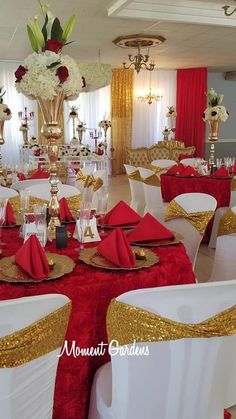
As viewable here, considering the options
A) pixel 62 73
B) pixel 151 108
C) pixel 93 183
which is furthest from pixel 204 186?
pixel 151 108

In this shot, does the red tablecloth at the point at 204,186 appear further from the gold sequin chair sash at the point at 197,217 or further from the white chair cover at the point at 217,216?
the gold sequin chair sash at the point at 197,217

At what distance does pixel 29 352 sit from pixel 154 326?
0.37 meters

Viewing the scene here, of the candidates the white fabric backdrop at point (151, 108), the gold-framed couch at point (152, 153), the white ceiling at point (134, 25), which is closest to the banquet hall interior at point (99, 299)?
the white ceiling at point (134, 25)

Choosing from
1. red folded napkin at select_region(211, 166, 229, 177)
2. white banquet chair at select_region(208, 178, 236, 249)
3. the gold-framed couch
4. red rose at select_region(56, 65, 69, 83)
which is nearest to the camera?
red rose at select_region(56, 65, 69, 83)

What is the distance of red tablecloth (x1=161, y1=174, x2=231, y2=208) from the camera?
4.46m

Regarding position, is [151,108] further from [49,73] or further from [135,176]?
[49,73]

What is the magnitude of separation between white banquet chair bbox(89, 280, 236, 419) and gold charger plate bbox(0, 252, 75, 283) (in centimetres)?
38

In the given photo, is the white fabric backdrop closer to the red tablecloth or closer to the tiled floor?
the tiled floor

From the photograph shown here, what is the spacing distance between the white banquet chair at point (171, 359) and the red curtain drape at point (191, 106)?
11.4 metres

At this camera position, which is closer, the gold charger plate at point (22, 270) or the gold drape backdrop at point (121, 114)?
the gold charger plate at point (22, 270)

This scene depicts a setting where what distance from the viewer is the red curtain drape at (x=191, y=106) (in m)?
12.1

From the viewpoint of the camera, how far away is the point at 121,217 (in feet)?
7.57

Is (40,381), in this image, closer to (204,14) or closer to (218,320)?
(218,320)

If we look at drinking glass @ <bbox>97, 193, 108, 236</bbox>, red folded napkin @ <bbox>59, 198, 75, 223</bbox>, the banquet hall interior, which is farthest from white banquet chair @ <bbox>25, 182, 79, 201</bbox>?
drinking glass @ <bbox>97, 193, 108, 236</bbox>
